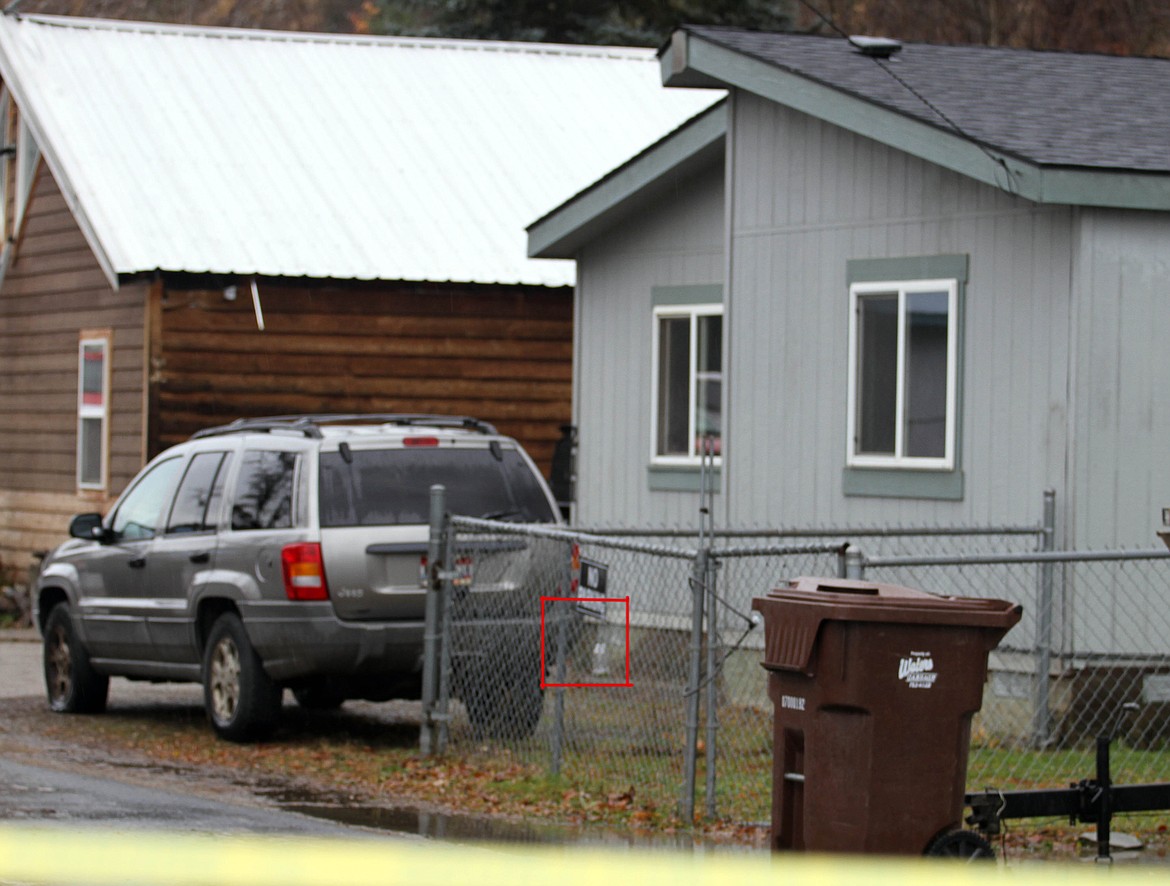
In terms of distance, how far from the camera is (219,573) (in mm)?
12461

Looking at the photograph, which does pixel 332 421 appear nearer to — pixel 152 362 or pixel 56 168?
pixel 152 362

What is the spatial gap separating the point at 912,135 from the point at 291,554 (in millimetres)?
4548

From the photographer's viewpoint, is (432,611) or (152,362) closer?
(432,611)

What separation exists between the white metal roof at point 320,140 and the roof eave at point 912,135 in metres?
7.66

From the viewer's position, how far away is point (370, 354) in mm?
21859

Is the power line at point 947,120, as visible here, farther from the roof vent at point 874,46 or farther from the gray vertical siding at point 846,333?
the gray vertical siding at point 846,333

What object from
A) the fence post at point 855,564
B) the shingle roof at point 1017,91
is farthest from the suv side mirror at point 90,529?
the fence post at point 855,564

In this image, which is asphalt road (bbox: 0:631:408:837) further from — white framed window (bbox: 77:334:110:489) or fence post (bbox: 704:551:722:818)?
white framed window (bbox: 77:334:110:489)

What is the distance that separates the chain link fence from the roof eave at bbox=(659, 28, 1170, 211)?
202 cm

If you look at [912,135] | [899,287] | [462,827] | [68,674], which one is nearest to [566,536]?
[462,827]

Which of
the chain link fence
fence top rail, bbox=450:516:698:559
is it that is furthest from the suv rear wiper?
the chain link fence

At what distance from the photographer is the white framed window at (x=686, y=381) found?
15875 millimetres

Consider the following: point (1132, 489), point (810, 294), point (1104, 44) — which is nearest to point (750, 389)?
point (810, 294)

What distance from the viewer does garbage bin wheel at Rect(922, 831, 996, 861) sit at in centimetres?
755
